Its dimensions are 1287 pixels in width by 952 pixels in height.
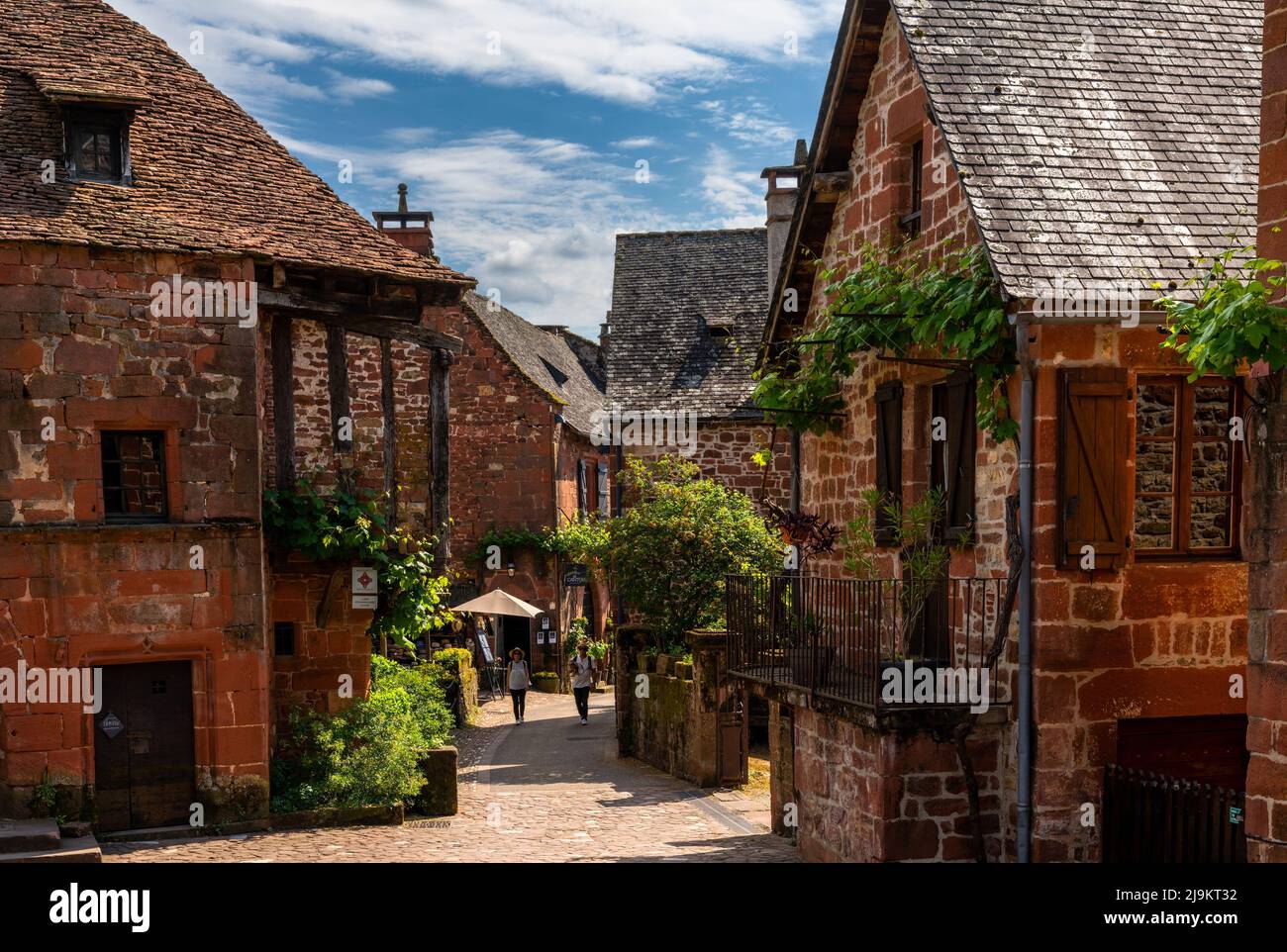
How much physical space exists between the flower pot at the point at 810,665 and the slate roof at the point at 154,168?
Result: 6.64 metres

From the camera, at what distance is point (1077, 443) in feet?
31.1

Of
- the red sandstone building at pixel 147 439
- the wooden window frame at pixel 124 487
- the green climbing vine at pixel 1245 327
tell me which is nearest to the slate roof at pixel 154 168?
the red sandstone building at pixel 147 439

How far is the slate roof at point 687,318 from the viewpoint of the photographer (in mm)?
26688

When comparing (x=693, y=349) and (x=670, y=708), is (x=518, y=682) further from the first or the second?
(x=693, y=349)

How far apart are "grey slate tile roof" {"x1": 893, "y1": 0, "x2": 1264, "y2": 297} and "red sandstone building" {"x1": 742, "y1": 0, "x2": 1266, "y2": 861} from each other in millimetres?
22

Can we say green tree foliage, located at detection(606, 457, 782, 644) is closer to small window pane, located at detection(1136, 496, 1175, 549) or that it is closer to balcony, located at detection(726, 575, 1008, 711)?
balcony, located at detection(726, 575, 1008, 711)

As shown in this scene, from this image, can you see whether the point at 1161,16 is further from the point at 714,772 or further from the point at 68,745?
the point at 68,745

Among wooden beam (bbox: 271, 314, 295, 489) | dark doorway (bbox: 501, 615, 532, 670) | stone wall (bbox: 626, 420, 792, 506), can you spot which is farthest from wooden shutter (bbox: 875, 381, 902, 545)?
dark doorway (bbox: 501, 615, 532, 670)

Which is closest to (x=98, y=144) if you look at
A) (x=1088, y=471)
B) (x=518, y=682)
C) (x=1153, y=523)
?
(x=1088, y=471)

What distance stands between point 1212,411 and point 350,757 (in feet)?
31.6

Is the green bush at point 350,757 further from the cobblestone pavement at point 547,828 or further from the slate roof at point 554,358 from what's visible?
the slate roof at point 554,358
